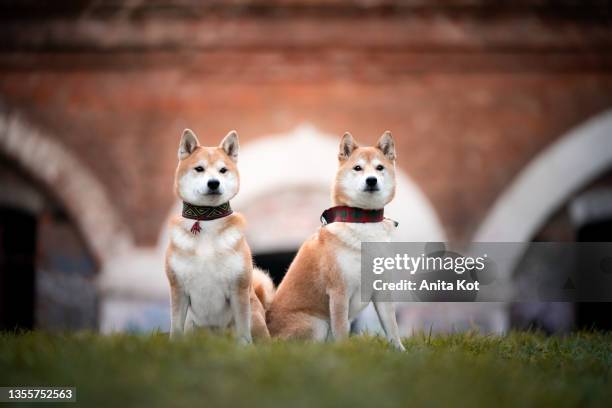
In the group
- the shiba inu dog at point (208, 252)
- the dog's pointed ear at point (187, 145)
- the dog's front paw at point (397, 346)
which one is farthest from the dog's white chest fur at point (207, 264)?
the dog's front paw at point (397, 346)

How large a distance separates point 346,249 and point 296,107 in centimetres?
494

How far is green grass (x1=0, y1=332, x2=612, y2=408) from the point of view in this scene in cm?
277

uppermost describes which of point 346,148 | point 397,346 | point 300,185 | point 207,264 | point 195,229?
point 300,185

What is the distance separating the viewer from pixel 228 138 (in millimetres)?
3846

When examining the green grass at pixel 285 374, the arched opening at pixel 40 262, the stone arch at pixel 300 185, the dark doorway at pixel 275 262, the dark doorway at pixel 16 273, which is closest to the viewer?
the green grass at pixel 285 374

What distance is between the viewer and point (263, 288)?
4332 mm

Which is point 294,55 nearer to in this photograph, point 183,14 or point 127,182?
point 183,14

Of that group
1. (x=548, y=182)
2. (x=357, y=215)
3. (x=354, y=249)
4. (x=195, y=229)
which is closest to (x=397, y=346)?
(x=354, y=249)

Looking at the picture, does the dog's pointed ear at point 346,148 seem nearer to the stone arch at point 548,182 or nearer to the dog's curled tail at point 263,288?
the dog's curled tail at point 263,288

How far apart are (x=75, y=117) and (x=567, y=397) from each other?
6922 mm

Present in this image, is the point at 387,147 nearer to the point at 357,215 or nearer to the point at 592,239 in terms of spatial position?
the point at 357,215

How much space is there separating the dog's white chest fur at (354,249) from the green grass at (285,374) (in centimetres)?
24

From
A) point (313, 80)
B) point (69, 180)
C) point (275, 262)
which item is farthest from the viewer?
point (275, 262)

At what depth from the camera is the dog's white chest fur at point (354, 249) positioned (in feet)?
12.4
